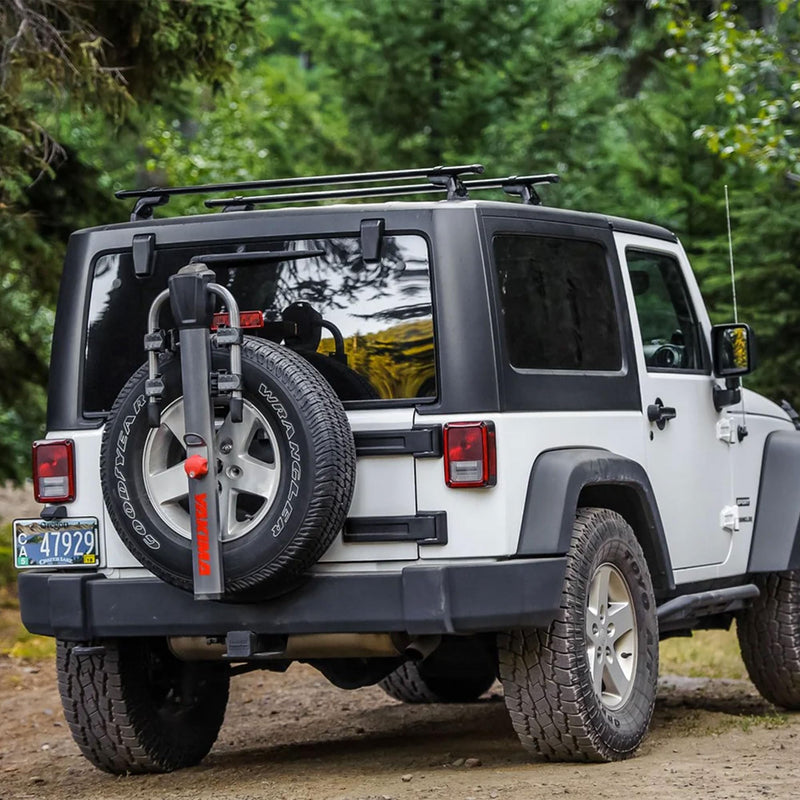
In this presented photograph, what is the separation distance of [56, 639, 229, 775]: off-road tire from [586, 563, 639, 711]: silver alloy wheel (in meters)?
1.71

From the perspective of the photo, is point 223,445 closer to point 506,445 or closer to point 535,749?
point 506,445

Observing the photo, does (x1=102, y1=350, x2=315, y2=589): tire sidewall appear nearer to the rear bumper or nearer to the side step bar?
the rear bumper

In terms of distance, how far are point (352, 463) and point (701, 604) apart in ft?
7.08

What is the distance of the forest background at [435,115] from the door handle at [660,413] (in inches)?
160

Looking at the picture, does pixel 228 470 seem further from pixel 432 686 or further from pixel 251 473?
pixel 432 686

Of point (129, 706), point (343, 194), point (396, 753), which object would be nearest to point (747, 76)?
point (343, 194)

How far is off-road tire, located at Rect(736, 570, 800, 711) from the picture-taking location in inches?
286

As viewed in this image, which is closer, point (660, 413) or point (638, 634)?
point (638, 634)

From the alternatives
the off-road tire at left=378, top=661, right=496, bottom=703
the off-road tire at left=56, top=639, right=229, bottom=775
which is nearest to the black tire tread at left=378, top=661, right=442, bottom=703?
the off-road tire at left=378, top=661, right=496, bottom=703

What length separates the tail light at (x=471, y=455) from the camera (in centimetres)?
517

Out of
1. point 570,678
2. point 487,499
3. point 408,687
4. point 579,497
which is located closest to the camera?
point 487,499

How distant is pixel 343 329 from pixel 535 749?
5.55 feet

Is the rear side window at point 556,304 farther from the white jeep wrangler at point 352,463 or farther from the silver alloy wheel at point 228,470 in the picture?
the silver alloy wheel at point 228,470

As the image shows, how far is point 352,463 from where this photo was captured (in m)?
5.13
